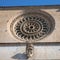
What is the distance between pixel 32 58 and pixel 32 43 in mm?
624

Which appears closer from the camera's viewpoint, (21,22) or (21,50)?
(21,50)

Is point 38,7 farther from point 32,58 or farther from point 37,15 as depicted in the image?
point 32,58

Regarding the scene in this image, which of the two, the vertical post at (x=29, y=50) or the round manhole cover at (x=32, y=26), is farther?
the round manhole cover at (x=32, y=26)

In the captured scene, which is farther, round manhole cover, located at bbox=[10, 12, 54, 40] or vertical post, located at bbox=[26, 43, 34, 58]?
round manhole cover, located at bbox=[10, 12, 54, 40]

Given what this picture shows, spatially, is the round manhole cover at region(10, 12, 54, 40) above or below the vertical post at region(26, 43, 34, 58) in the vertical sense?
above

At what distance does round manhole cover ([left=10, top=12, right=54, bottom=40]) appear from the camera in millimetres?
11062

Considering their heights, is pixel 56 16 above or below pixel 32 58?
above

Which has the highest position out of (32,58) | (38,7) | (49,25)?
(38,7)

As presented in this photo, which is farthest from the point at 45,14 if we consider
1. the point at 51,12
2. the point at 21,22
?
the point at 21,22

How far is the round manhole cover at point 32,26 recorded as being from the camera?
1106 cm

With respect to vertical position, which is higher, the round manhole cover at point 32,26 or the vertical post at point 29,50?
the round manhole cover at point 32,26

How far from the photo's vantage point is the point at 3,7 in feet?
37.8

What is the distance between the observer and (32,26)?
37.0 feet

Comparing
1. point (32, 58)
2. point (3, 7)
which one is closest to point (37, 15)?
point (3, 7)
